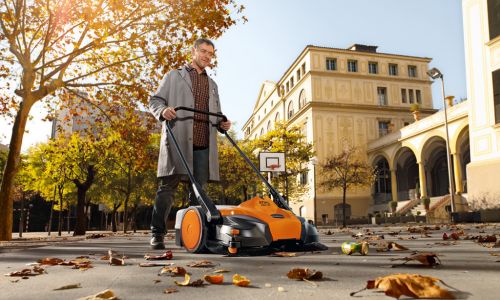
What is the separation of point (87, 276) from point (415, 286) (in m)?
2.14

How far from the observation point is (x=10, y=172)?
11258 mm

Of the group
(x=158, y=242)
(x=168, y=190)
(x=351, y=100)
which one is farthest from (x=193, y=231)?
(x=351, y=100)

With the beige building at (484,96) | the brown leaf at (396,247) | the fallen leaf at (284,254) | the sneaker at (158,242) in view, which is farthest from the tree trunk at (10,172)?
the beige building at (484,96)

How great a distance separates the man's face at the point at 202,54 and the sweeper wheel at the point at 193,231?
73.8 inches

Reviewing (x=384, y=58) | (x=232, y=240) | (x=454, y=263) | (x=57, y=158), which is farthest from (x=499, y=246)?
(x=384, y=58)

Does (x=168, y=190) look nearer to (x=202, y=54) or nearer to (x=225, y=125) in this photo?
(x=225, y=125)

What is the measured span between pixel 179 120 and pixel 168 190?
2.81 ft

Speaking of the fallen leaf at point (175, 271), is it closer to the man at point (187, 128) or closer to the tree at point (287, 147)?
the man at point (187, 128)

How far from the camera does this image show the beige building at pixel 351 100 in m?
37.9

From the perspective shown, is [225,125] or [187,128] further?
[225,125]

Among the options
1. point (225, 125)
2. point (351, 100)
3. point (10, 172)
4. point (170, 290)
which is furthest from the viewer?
point (351, 100)

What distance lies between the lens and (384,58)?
4156 centimetres

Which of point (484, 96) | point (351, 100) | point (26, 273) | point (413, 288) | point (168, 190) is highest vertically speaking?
point (351, 100)

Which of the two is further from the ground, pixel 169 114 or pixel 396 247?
pixel 169 114
